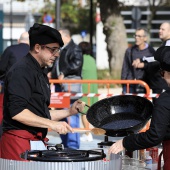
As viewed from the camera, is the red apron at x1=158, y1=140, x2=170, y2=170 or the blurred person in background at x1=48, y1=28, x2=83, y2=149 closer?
the red apron at x1=158, y1=140, x2=170, y2=170

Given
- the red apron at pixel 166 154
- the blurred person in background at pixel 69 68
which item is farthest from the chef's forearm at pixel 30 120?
the blurred person in background at pixel 69 68

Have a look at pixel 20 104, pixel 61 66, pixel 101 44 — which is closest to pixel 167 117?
pixel 20 104

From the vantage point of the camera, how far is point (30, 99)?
17.2 ft

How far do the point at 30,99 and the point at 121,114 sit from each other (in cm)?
74

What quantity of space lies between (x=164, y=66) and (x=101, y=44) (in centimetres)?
4370

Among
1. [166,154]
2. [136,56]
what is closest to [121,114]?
[166,154]

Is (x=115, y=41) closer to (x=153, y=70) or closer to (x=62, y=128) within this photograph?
(x=153, y=70)

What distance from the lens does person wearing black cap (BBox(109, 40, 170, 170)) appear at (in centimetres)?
468

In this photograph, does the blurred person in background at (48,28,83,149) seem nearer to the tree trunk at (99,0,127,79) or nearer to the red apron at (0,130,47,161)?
the red apron at (0,130,47,161)

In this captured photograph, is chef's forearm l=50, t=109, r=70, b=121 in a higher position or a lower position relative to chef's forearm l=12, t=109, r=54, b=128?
lower

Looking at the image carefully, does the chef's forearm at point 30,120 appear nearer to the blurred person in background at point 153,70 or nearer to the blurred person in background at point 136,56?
the blurred person in background at point 153,70

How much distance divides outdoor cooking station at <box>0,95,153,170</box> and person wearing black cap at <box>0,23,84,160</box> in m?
0.29

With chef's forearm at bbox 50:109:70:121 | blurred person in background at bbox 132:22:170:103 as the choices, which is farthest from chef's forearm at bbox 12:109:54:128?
blurred person in background at bbox 132:22:170:103

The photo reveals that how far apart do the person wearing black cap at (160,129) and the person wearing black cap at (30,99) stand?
22.2 inches
